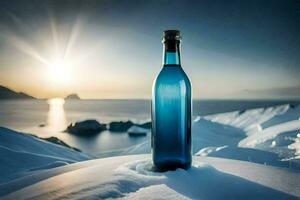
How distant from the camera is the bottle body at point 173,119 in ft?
3.02

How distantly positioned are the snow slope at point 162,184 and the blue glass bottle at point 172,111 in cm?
5

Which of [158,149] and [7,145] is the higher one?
[158,149]

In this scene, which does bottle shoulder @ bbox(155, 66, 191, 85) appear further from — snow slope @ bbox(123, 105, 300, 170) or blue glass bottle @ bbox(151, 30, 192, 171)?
snow slope @ bbox(123, 105, 300, 170)

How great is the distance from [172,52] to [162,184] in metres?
0.39

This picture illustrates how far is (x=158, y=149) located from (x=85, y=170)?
0.23 metres

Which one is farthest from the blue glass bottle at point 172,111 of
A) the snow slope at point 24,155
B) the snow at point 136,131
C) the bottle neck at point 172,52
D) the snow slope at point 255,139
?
the snow at point 136,131

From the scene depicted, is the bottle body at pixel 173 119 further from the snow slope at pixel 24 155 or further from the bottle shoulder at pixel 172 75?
the snow slope at pixel 24 155

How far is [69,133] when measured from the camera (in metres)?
21.8

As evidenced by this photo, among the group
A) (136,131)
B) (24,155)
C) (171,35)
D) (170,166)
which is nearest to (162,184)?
(170,166)

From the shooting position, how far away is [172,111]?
3.05ft

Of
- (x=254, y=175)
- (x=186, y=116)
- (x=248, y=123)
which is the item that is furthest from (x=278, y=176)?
(x=248, y=123)

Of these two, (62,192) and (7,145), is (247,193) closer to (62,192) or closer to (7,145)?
(62,192)

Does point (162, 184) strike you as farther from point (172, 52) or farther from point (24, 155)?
point (24, 155)

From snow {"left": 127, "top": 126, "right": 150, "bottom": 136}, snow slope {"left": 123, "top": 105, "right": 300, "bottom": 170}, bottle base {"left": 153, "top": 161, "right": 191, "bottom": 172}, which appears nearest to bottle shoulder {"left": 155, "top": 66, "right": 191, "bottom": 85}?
bottle base {"left": 153, "top": 161, "right": 191, "bottom": 172}
